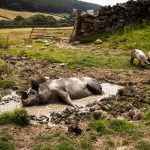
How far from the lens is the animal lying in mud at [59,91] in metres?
13.2

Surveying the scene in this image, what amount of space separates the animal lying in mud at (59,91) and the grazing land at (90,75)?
1.06 m

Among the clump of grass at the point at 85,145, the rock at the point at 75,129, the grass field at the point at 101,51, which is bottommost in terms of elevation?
the grass field at the point at 101,51

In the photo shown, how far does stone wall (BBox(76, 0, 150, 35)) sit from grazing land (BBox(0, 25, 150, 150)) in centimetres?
75

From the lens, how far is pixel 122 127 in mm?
10977

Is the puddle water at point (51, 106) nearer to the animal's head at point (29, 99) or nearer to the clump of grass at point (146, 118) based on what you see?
the animal's head at point (29, 99)

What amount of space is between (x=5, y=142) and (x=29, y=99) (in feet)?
10.7

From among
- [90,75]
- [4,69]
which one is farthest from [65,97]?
[4,69]

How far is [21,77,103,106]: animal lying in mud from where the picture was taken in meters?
13.2

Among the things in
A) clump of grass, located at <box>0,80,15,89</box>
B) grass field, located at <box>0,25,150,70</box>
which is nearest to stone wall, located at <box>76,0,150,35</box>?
grass field, located at <box>0,25,150,70</box>

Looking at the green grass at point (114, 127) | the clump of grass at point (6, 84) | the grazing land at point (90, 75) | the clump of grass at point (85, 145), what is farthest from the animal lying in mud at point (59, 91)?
the clump of grass at point (85, 145)

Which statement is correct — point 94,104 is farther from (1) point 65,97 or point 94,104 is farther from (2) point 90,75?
(2) point 90,75

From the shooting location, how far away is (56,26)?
129ft

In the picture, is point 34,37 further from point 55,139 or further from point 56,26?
point 55,139

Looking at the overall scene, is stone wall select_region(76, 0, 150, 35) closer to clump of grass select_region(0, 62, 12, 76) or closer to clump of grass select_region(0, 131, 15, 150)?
clump of grass select_region(0, 62, 12, 76)
